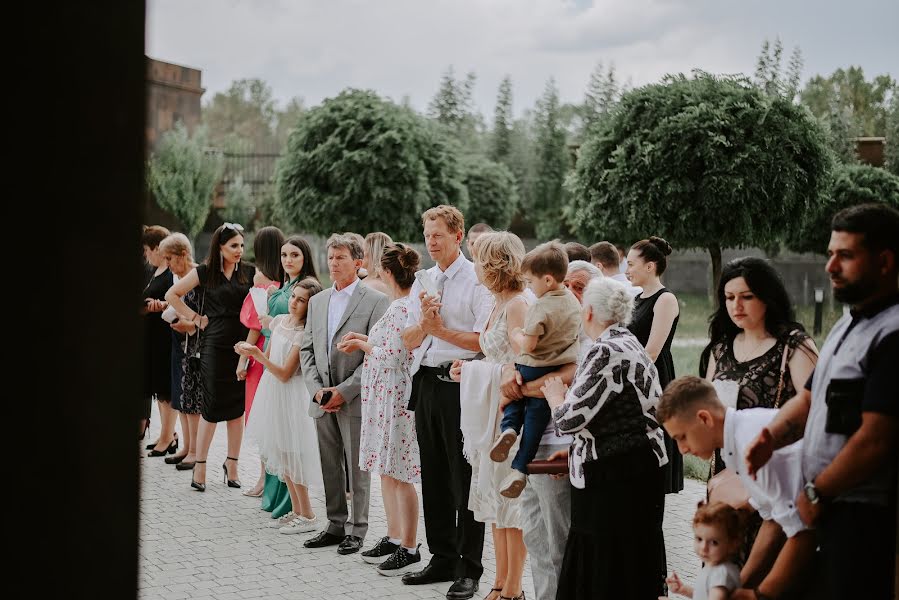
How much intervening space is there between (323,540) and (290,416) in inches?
41.3

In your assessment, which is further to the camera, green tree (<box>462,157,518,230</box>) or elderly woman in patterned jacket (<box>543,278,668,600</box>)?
green tree (<box>462,157,518,230</box>)

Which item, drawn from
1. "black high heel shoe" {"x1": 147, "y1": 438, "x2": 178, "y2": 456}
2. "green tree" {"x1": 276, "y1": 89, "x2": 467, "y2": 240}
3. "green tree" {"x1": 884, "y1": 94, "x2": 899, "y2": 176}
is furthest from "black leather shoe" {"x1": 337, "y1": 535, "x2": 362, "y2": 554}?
"green tree" {"x1": 884, "y1": 94, "x2": 899, "y2": 176}

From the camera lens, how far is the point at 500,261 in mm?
5145

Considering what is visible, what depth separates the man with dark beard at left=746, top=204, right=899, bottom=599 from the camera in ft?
8.55

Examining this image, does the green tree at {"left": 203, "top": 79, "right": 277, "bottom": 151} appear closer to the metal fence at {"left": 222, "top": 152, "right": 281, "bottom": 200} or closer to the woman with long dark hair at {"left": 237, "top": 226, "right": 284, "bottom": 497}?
the metal fence at {"left": 222, "top": 152, "right": 281, "bottom": 200}

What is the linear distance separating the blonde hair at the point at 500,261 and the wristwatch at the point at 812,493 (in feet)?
8.25

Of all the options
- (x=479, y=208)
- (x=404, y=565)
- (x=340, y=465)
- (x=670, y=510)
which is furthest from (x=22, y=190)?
(x=479, y=208)

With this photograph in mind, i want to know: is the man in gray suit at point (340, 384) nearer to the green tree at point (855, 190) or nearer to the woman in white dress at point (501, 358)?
the woman in white dress at point (501, 358)

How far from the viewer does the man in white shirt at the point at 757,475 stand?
2.85 m

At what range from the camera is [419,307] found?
580 centimetres

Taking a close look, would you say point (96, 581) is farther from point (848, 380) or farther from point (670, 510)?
point (670, 510)

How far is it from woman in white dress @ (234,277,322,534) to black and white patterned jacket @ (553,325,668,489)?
11.3ft

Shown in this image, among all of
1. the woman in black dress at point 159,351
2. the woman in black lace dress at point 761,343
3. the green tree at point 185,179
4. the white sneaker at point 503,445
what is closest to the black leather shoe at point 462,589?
the white sneaker at point 503,445

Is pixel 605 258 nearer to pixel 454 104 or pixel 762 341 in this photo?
pixel 762 341
